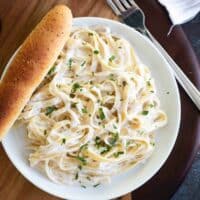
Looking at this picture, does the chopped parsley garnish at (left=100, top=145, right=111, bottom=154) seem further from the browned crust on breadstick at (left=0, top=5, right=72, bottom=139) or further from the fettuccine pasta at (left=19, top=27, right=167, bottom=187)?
the browned crust on breadstick at (left=0, top=5, right=72, bottom=139)

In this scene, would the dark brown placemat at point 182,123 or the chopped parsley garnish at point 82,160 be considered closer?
the chopped parsley garnish at point 82,160

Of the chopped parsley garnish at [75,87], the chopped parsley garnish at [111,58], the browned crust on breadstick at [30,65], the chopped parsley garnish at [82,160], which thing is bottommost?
the chopped parsley garnish at [82,160]

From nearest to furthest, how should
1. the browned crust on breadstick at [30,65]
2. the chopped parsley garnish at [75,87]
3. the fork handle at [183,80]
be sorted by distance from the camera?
the browned crust on breadstick at [30,65]
the chopped parsley garnish at [75,87]
the fork handle at [183,80]

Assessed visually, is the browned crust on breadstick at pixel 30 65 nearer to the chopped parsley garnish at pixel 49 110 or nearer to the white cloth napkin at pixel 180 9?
the chopped parsley garnish at pixel 49 110

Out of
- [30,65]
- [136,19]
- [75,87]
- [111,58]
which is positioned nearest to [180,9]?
[136,19]

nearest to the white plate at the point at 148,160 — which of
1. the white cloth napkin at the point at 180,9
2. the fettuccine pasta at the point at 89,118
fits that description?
the fettuccine pasta at the point at 89,118

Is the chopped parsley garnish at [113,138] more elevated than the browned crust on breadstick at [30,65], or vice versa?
the browned crust on breadstick at [30,65]
